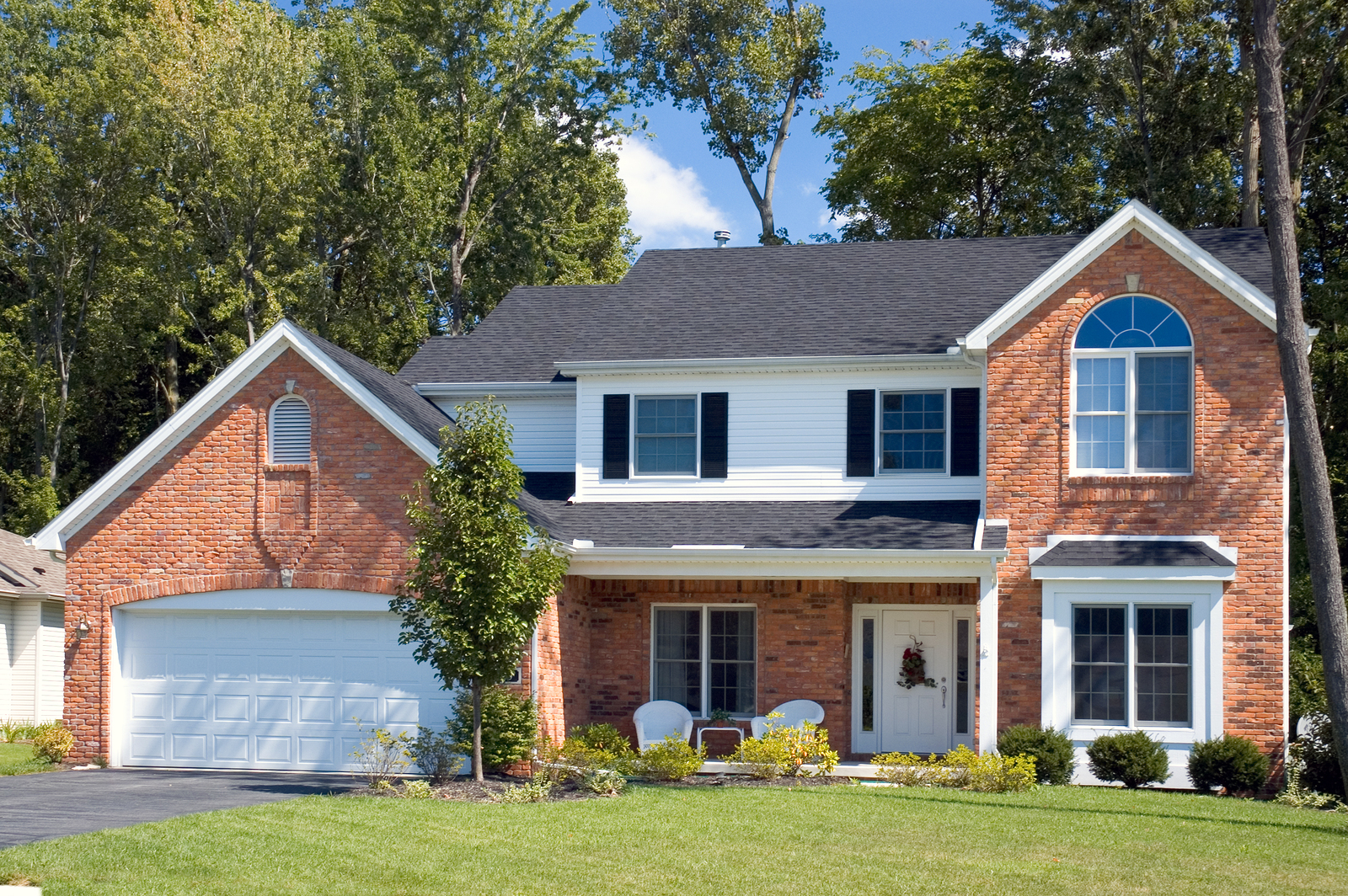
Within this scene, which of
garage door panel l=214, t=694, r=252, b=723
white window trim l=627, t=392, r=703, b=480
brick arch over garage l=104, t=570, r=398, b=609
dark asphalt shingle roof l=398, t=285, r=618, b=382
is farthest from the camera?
dark asphalt shingle roof l=398, t=285, r=618, b=382

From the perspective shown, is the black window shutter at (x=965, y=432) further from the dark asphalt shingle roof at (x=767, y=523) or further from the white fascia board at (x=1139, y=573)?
the white fascia board at (x=1139, y=573)

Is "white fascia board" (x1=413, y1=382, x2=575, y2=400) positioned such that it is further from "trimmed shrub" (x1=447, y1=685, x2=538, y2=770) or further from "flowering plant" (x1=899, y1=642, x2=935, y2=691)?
"flowering plant" (x1=899, y1=642, x2=935, y2=691)

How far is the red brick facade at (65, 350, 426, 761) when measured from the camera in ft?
59.6

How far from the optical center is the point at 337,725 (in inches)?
723

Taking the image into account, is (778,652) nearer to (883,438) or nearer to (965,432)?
(883,438)

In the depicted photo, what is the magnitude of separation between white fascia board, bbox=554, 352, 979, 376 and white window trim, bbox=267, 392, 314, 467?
4006 millimetres

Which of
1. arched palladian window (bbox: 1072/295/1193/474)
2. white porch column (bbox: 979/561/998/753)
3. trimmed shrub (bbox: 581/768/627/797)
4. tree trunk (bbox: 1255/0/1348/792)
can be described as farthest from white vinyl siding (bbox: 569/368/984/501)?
trimmed shrub (bbox: 581/768/627/797)

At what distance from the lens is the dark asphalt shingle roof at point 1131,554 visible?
17453 millimetres

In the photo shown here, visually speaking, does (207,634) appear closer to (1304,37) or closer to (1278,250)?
(1278,250)

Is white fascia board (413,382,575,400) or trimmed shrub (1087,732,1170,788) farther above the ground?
white fascia board (413,382,575,400)

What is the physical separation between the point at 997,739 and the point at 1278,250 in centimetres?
673

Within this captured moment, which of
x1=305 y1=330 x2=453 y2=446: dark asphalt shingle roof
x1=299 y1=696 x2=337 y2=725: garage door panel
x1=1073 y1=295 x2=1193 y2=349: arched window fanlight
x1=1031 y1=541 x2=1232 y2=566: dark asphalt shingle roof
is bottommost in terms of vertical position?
x1=299 y1=696 x2=337 y2=725: garage door panel

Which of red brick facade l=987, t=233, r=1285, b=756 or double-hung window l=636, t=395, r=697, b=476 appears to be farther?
double-hung window l=636, t=395, r=697, b=476

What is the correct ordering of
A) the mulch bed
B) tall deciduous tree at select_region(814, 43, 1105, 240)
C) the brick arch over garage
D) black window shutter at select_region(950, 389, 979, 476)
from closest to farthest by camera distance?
the mulch bed
the brick arch over garage
black window shutter at select_region(950, 389, 979, 476)
tall deciduous tree at select_region(814, 43, 1105, 240)
